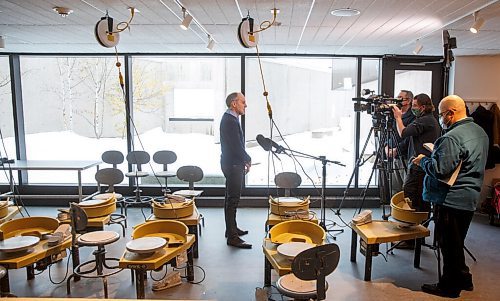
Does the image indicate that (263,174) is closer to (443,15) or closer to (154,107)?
(154,107)

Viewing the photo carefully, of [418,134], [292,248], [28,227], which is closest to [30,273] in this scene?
[28,227]

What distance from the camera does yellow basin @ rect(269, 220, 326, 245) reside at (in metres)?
2.76

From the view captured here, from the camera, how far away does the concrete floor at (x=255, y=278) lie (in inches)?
121

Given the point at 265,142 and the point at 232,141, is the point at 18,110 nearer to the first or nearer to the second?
the point at 232,141

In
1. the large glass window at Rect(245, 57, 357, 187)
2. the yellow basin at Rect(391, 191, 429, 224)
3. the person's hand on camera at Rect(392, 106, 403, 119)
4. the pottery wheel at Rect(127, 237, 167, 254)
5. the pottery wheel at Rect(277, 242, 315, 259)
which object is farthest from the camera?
the large glass window at Rect(245, 57, 357, 187)

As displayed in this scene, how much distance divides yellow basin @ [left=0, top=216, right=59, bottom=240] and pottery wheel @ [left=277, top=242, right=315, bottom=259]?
184 centimetres

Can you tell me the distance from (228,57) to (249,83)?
0.51 m

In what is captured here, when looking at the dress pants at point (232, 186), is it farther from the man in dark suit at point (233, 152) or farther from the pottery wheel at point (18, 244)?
the pottery wheel at point (18, 244)

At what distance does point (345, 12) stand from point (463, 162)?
1.53 metres

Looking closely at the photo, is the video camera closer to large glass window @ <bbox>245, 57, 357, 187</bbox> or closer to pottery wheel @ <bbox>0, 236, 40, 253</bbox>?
large glass window @ <bbox>245, 57, 357, 187</bbox>

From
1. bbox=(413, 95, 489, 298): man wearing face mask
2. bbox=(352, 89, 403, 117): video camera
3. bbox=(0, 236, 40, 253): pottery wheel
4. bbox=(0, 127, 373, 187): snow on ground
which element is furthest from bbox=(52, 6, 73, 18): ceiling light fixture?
bbox=(413, 95, 489, 298): man wearing face mask

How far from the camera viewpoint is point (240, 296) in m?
3.06

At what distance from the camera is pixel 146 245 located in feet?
8.45

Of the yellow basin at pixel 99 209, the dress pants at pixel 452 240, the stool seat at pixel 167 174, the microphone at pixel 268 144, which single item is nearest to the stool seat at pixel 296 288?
the dress pants at pixel 452 240
